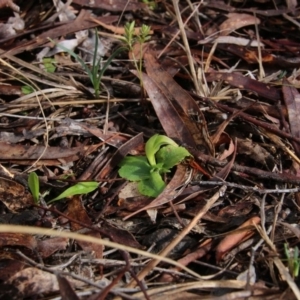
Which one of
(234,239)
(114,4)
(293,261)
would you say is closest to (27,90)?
(114,4)

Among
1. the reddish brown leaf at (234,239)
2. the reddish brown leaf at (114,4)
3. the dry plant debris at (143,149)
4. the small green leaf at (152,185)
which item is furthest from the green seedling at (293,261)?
the reddish brown leaf at (114,4)

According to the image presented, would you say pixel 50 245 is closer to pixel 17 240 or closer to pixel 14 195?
pixel 17 240

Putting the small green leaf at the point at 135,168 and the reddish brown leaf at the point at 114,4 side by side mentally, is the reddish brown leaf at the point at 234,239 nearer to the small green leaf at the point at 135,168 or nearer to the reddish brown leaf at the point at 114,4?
the small green leaf at the point at 135,168

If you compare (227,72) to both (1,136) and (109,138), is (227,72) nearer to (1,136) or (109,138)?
(109,138)

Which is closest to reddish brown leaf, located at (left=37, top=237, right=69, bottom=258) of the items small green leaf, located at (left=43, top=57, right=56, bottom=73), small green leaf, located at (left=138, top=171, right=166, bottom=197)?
small green leaf, located at (left=138, top=171, right=166, bottom=197)

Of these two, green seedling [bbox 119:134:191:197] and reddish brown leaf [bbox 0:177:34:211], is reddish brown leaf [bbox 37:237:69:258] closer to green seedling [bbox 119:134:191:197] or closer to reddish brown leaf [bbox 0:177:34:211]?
reddish brown leaf [bbox 0:177:34:211]

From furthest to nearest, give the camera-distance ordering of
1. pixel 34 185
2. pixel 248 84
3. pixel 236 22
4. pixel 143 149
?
pixel 236 22 < pixel 248 84 < pixel 143 149 < pixel 34 185

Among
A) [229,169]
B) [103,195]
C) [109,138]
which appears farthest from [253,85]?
[103,195]
